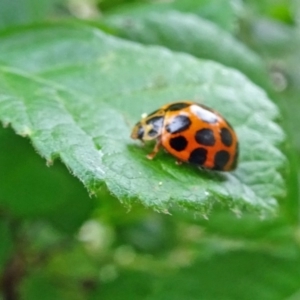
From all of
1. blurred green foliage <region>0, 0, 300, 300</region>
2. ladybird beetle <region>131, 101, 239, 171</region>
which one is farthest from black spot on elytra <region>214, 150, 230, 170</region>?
blurred green foliage <region>0, 0, 300, 300</region>

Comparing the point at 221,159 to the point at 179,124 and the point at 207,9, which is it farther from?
the point at 207,9

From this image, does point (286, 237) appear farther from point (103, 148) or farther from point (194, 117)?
Answer: point (103, 148)

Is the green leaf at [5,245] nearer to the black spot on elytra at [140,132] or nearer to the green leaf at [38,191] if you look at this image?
the green leaf at [38,191]

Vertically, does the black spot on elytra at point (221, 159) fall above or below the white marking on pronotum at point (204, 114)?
below

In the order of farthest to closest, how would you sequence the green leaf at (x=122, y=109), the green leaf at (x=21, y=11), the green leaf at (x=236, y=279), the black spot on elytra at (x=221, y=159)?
1. the green leaf at (x=21, y=11)
2. the green leaf at (x=236, y=279)
3. the black spot on elytra at (x=221, y=159)
4. the green leaf at (x=122, y=109)

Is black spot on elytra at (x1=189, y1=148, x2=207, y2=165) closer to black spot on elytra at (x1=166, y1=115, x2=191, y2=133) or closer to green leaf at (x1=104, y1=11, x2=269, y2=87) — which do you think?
black spot on elytra at (x1=166, y1=115, x2=191, y2=133)

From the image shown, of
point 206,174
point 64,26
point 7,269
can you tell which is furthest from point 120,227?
point 206,174

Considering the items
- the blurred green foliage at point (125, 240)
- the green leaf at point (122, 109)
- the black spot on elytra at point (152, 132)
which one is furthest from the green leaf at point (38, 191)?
the black spot on elytra at point (152, 132)
